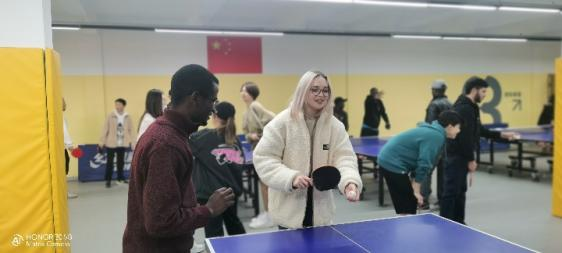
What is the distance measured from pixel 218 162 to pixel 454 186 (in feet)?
7.68

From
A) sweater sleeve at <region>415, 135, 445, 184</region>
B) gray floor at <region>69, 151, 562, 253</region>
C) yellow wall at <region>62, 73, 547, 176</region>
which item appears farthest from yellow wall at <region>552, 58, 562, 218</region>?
yellow wall at <region>62, 73, 547, 176</region>

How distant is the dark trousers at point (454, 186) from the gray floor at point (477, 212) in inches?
30.9

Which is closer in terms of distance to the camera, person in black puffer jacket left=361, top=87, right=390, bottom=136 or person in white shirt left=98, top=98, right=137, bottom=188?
person in white shirt left=98, top=98, right=137, bottom=188

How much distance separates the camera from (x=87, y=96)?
345 inches

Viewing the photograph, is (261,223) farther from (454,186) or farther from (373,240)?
(373,240)

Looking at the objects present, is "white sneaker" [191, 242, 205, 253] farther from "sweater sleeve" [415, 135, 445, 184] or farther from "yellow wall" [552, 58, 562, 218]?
"yellow wall" [552, 58, 562, 218]

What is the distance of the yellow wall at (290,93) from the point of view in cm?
877

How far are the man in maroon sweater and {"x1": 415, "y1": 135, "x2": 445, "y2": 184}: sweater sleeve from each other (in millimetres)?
2407

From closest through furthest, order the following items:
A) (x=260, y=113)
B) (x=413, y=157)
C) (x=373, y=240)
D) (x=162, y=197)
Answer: (x=162, y=197)
(x=373, y=240)
(x=413, y=157)
(x=260, y=113)

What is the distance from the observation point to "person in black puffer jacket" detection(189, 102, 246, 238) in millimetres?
3516

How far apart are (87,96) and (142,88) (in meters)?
1.08

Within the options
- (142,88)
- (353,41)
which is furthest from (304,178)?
(353,41)

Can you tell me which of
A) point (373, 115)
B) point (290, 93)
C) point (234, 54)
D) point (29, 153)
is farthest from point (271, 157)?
point (290, 93)

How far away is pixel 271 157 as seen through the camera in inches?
102
